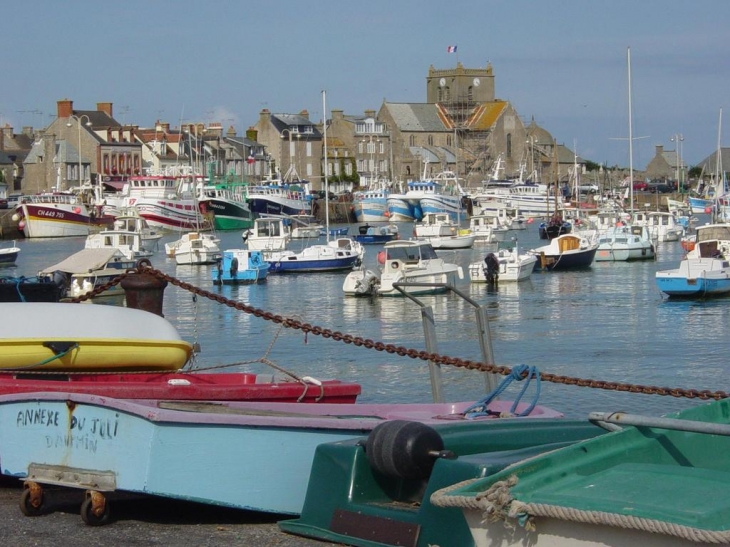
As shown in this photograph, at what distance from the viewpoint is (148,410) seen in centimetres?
724

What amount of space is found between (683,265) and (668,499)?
1255 inches

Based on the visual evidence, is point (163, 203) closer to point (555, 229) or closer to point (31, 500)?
point (555, 229)

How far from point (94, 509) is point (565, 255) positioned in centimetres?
4240

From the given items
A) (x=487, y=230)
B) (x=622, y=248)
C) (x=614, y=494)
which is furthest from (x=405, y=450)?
(x=487, y=230)

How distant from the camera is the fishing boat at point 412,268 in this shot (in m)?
37.2

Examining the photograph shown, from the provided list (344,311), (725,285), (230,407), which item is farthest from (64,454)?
(725,285)

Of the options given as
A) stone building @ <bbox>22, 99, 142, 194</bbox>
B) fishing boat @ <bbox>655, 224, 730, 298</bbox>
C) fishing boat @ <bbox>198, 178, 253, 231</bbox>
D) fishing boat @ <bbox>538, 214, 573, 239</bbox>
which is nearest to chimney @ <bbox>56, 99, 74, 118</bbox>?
stone building @ <bbox>22, 99, 142, 194</bbox>

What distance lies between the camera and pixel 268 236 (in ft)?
182

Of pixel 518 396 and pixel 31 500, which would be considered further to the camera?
pixel 518 396

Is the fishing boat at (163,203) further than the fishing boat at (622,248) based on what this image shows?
Yes

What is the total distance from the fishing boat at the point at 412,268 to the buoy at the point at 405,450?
29.5 m

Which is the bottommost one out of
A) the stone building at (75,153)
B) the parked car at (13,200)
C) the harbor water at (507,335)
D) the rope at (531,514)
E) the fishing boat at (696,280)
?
the harbor water at (507,335)

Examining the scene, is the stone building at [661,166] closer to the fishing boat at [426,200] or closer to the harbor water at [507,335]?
the fishing boat at [426,200]

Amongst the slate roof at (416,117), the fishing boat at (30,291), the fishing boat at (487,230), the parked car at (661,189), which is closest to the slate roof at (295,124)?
the slate roof at (416,117)
